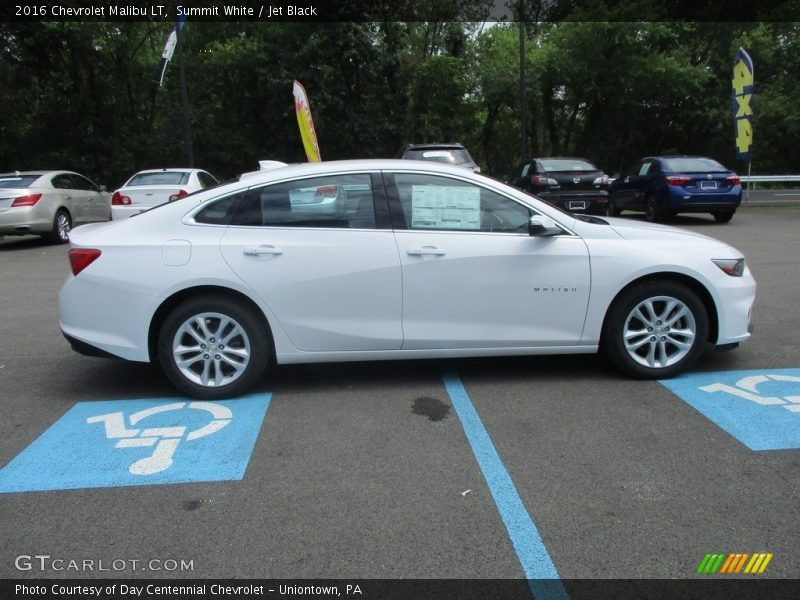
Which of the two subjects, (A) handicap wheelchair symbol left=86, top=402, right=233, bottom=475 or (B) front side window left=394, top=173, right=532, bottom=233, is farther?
(B) front side window left=394, top=173, right=532, bottom=233

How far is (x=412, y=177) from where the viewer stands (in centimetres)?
487

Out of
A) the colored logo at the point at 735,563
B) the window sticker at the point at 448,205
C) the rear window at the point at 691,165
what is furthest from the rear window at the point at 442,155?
the colored logo at the point at 735,563

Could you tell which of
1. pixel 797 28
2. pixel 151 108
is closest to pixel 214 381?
pixel 151 108

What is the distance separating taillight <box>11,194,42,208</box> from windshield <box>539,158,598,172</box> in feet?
34.7

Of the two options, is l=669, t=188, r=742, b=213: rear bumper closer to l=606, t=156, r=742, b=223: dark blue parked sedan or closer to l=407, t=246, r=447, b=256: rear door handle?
l=606, t=156, r=742, b=223: dark blue parked sedan

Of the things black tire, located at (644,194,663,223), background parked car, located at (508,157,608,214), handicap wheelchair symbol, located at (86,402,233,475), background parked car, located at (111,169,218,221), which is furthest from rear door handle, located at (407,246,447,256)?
black tire, located at (644,194,663,223)

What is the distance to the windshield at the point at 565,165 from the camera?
51.3 ft

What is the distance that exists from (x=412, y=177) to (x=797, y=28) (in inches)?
1210

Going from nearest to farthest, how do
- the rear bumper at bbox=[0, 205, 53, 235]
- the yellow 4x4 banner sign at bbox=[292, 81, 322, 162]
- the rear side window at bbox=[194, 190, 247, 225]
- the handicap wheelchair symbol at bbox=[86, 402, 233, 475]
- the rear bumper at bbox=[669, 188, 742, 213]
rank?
the handicap wheelchair symbol at bbox=[86, 402, 233, 475] < the rear side window at bbox=[194, 190, 247, 225] < the rear bumper at bbox=[0, 205, 53, 235] < the rear bumper at bbox=[669, 188, 742, 213] < the yellow 4x4 banner sign at bbox=[292, 81, 322, 162]

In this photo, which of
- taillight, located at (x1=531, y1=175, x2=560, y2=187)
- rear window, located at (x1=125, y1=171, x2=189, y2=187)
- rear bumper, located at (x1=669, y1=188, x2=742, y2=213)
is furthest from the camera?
taillight, located at (x1=531, y1=175, x2=560, y2=187)

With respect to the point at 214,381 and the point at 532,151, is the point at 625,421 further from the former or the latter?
the point at 532,151

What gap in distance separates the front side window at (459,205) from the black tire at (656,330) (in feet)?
2.99

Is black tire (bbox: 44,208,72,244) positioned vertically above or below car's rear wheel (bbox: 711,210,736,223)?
above

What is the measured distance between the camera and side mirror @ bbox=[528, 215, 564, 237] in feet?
15.4
